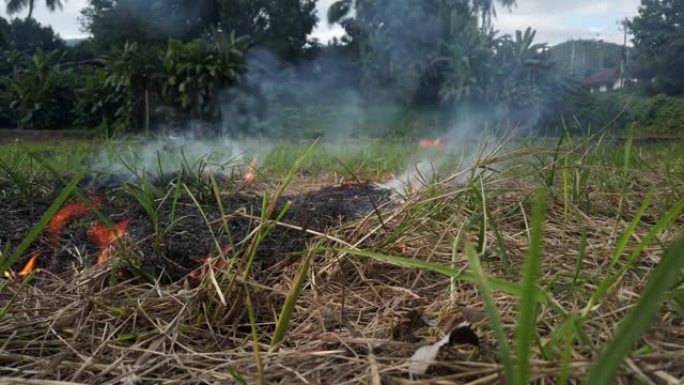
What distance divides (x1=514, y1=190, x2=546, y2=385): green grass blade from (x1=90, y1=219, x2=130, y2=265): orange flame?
3.08ft

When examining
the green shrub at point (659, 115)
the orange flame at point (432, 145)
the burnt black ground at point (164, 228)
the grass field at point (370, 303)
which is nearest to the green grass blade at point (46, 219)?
the grass field at point (370, 303)

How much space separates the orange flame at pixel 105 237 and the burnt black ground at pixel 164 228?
0.02m

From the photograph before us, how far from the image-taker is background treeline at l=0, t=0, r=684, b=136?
9.58 meters

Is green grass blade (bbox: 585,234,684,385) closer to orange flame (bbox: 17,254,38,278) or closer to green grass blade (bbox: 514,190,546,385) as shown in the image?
green grass blade (bbox: 514,190,546,385)

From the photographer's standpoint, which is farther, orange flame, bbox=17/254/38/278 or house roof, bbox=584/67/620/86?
house roof, bbox=584/67/620/86

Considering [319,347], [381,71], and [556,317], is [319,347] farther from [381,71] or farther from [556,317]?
[381,71]

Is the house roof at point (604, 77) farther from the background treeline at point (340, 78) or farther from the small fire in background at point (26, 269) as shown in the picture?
the small fire in background at point (26, 269)

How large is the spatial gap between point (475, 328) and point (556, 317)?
0.37 feet

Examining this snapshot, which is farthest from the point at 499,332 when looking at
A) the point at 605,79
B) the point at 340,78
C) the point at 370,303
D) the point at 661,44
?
the point at 605,79

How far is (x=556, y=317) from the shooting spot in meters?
0.72

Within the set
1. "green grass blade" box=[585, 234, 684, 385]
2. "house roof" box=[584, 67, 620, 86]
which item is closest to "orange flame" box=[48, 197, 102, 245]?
"green grass blade" box=[585, 234, 684, 385]

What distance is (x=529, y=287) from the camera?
0.40 m

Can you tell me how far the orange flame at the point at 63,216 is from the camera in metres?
1.37

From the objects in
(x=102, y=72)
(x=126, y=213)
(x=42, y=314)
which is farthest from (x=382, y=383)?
(x=102, y=72)
